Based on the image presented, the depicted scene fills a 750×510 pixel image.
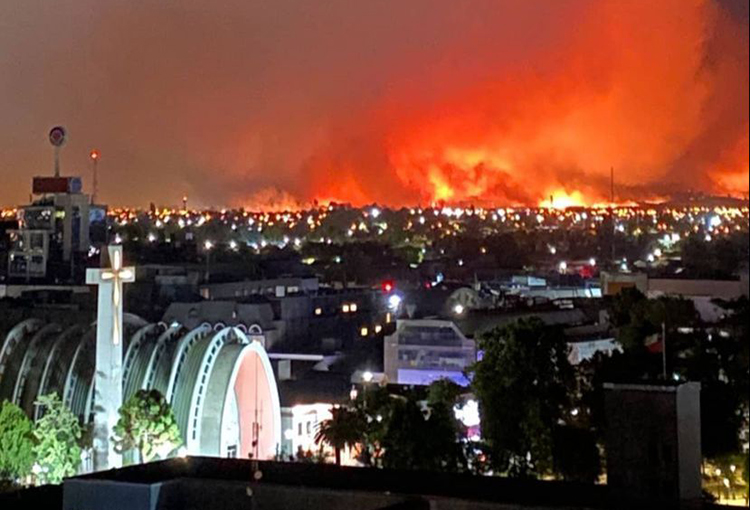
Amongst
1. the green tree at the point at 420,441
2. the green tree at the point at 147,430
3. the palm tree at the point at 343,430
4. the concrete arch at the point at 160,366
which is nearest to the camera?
the green tree at the point at 420,441

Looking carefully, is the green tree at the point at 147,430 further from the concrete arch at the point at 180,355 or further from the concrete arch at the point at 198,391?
the concrete arch at the point at 180,355

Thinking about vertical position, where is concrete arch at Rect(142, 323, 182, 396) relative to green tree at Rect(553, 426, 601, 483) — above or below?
above

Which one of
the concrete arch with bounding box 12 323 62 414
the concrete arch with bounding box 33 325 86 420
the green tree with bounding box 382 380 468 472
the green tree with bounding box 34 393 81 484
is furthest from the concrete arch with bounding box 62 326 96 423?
the green tree with bounding box 382 380 468 472

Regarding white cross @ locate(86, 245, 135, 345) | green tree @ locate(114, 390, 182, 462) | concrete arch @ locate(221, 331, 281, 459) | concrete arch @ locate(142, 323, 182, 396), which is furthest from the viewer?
concrete arch @ locate(221, 331, 281, 459)

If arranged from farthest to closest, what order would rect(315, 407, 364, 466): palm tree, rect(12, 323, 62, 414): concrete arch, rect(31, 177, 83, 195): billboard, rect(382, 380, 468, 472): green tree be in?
1. rect(31, 177, 83, 195): billboard
2. rect(12, 323, 62, 414): concrete arch
3. rect(315, 407, 364, 466): palm tree
4. rect(382, 380, 468, 472): green tree

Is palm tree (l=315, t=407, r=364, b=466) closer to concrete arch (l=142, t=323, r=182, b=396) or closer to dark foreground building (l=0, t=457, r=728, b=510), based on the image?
concrete arch (l=142, t=323, r=182, b=396)

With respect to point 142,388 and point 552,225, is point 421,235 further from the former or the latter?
point 142,388

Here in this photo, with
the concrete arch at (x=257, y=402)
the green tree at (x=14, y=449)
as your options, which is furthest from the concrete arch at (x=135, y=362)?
the green tree at (x=14, y=449)

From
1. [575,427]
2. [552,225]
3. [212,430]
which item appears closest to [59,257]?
[212,430]

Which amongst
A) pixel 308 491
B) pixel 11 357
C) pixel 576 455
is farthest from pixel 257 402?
pixel 308 491
